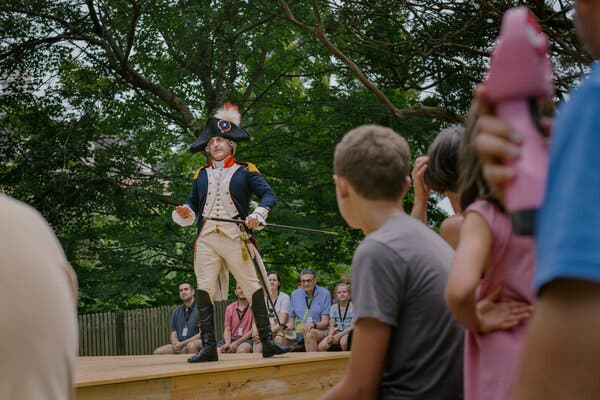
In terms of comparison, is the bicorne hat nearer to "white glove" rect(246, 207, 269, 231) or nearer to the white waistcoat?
the white waistcoat

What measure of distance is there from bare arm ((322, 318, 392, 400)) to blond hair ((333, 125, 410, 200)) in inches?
16.2

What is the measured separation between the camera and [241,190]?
7406mm

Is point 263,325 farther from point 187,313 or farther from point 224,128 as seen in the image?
point 187,313

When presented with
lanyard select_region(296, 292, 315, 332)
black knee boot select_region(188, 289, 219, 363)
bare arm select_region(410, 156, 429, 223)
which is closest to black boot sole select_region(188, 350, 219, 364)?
black knee boot select_region(188, 289, 219, 363)

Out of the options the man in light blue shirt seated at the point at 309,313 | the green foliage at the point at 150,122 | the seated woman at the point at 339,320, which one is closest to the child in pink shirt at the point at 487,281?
the seated woman at the point at 339,320

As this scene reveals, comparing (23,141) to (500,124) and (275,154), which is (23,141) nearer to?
(275,154)

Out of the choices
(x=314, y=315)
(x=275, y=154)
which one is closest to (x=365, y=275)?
(x=314, y=315)

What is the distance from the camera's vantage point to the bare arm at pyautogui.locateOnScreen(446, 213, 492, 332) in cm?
192

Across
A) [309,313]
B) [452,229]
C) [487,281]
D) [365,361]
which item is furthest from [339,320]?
[487,281]

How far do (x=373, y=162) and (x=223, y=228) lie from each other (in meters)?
4.80

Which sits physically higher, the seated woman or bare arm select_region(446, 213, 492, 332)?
bare arm select_region(446, 213, 492, 332)

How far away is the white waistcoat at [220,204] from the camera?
7.26 meters

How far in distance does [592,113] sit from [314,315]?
9793 millimetres

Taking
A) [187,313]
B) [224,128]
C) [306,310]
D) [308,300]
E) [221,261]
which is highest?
[224,128]
